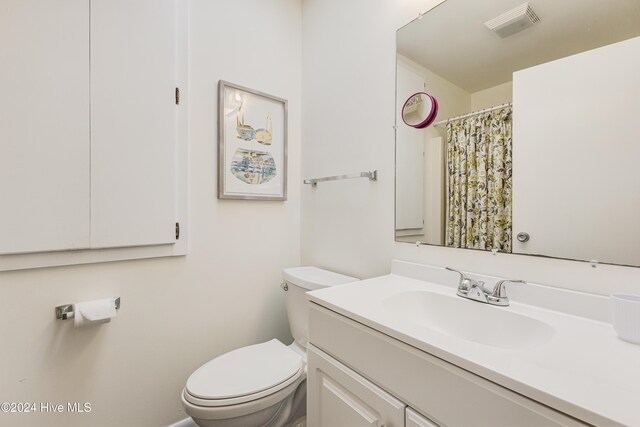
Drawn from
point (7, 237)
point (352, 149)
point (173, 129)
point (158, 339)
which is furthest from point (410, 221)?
point (7, 237)

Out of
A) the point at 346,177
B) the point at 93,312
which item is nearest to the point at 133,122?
the point at 93,312

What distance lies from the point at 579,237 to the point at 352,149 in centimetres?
98

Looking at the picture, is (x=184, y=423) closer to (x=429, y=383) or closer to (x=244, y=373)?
(x=244, y=373)

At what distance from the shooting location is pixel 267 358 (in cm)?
126

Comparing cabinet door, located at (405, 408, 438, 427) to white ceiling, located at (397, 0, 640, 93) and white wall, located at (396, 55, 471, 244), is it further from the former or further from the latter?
white ceiling, located at (397, 0, 640, 93)

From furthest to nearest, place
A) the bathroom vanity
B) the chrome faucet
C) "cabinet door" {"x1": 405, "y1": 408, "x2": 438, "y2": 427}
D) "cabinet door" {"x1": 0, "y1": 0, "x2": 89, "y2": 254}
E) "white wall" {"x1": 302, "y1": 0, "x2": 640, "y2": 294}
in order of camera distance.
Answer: "white wall" {"x1": 302, "y1": 0, "x2": 640, "y2": 294}
"cabinet door" {"x1": 0, "y1": 0, "x2": 89, "y2": 254}
the chrome faucet
"cabinet door" {"x1": 405, "y1": 408, "x2": 438, "y2": 427}
the bathroom vanity

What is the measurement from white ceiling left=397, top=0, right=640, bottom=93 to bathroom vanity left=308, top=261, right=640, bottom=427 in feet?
2.37

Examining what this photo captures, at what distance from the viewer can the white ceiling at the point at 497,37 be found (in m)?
0.77

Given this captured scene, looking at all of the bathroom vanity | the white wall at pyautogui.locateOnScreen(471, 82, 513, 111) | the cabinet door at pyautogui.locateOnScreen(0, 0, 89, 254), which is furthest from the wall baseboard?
the white wall at pyautogui.locateOnScreen(471, 82, 513, 111)

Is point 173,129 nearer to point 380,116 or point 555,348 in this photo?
point 380,116

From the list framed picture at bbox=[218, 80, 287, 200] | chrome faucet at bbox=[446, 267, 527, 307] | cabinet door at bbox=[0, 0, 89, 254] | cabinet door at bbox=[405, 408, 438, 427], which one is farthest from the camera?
framed picture at bbox=[218, 80, 287, 200]

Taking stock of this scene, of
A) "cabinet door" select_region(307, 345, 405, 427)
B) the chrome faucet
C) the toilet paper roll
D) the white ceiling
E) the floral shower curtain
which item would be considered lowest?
"cabinet door" select_region(307, 345, 405, 427)

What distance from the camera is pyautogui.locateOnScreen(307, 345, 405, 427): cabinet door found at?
70 cm

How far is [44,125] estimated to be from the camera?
106 centimetres
